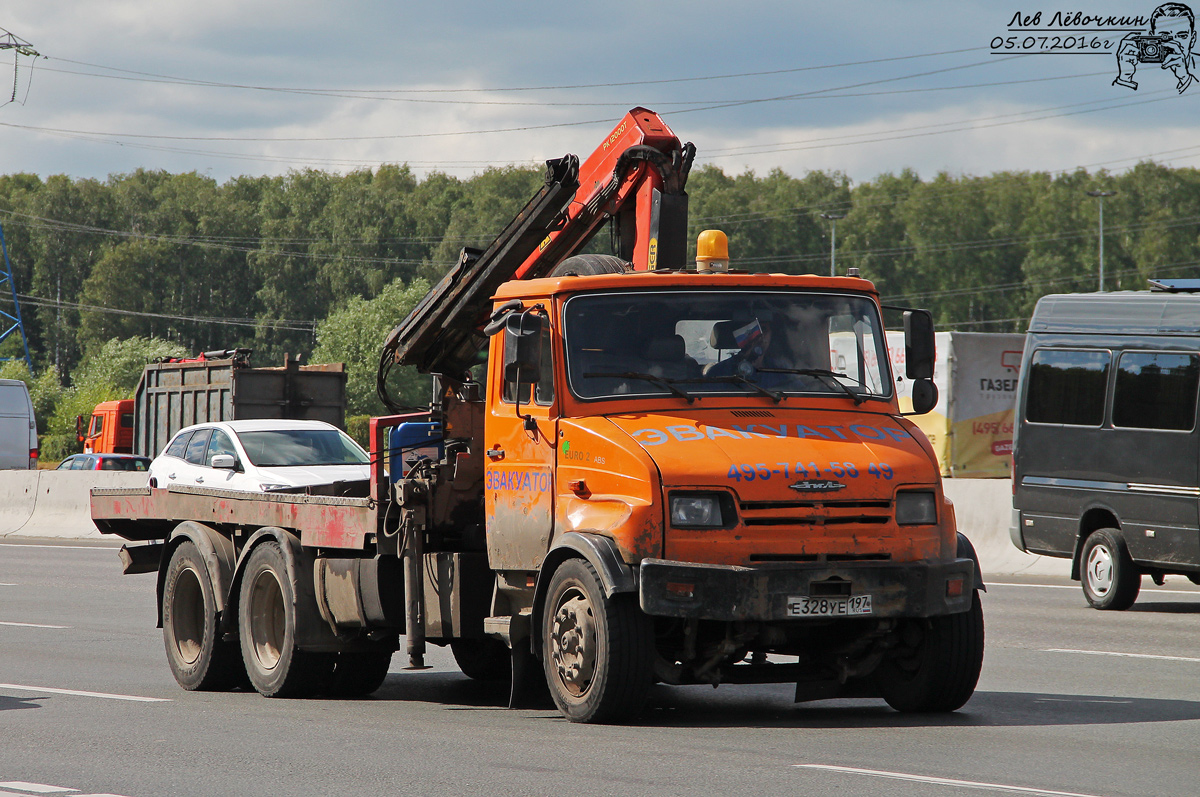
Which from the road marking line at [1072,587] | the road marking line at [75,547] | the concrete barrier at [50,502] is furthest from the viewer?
the concrete barrier at [50,502]

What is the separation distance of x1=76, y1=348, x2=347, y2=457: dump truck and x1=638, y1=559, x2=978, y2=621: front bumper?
71.3ft

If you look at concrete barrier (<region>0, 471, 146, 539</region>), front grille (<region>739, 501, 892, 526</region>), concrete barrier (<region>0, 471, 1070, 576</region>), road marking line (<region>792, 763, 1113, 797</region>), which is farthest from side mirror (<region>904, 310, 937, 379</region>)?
concrete barrier (<region>0, 471, 146, 539</region>)

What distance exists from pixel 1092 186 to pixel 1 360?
227 feet

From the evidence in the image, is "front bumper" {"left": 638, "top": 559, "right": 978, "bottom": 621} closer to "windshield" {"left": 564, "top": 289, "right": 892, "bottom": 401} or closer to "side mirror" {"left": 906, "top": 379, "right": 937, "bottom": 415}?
"windshield" {"left": 564, "top": 289, "right": 892, "bottom": 401}

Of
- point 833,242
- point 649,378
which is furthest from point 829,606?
point 833,242

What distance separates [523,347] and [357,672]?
3.16m

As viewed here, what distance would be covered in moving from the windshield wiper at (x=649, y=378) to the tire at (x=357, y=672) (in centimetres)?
294

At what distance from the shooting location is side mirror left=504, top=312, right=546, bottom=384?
341 inches

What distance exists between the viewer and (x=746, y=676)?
8430 millimetres

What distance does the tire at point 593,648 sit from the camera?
800cm

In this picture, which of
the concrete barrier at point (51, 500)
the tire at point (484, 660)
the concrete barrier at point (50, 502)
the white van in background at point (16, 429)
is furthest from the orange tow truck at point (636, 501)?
the white van in background at point (16, 429)

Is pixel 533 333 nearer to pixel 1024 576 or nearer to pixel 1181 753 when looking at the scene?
pixel 1181 753

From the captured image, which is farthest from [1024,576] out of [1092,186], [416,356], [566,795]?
[1092,186]

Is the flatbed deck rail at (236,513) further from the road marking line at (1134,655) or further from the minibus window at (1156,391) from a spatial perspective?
the minibus window at (1156,391)
